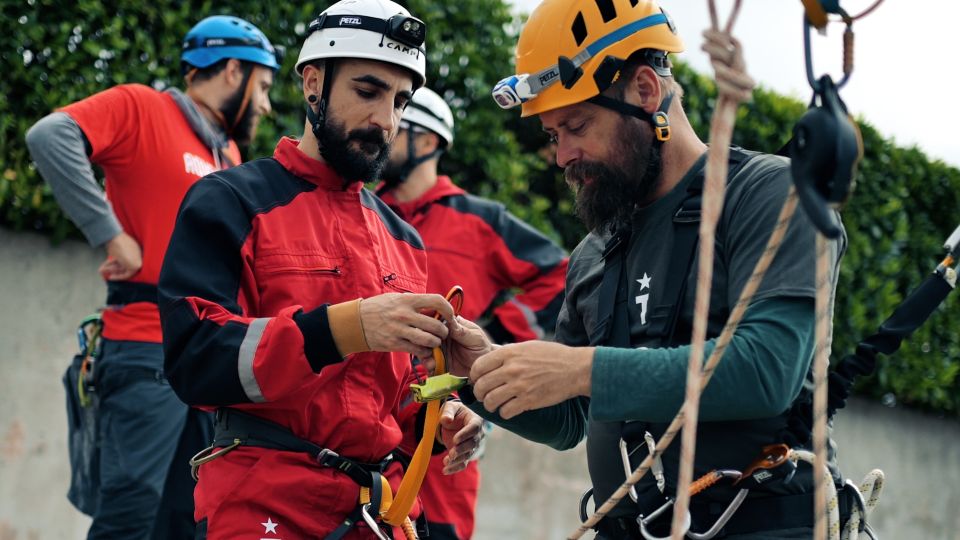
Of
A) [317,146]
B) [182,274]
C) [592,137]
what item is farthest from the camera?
[317,146]

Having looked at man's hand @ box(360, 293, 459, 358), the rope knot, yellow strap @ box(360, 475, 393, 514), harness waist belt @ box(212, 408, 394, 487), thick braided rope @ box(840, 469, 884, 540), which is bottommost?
yellow strap @ box(360, 475, 393, 514)

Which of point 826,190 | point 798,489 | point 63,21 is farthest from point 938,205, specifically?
point 826,190

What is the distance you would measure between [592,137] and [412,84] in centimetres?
73

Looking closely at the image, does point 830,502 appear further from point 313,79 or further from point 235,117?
point 235,117

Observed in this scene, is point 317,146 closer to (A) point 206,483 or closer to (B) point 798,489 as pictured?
(A) point 206,483

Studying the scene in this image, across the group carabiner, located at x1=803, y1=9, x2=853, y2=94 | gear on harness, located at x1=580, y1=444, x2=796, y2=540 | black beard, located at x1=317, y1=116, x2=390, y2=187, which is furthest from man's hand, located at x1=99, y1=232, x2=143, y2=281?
carabiner, located at x1=803, y1=9, x2=853, y2=94

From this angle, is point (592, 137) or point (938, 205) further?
point (938, 205)

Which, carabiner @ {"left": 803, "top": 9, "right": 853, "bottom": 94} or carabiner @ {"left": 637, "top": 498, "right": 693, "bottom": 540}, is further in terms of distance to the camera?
carabiner @ {"left": 637, "top": 498, "right": 693, "bottom": 540}

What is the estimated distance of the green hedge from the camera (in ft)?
20.3

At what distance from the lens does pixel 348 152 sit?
345 cm

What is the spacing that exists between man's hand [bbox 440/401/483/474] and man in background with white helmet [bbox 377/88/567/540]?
7.34ft

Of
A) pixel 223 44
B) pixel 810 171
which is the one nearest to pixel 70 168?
pixel 223 44

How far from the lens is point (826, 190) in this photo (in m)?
2.02

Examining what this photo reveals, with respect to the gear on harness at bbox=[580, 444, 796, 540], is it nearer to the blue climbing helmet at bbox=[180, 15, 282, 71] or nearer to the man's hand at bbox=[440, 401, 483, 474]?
the man's hand at bbox=[440, 401, 483, 474]
